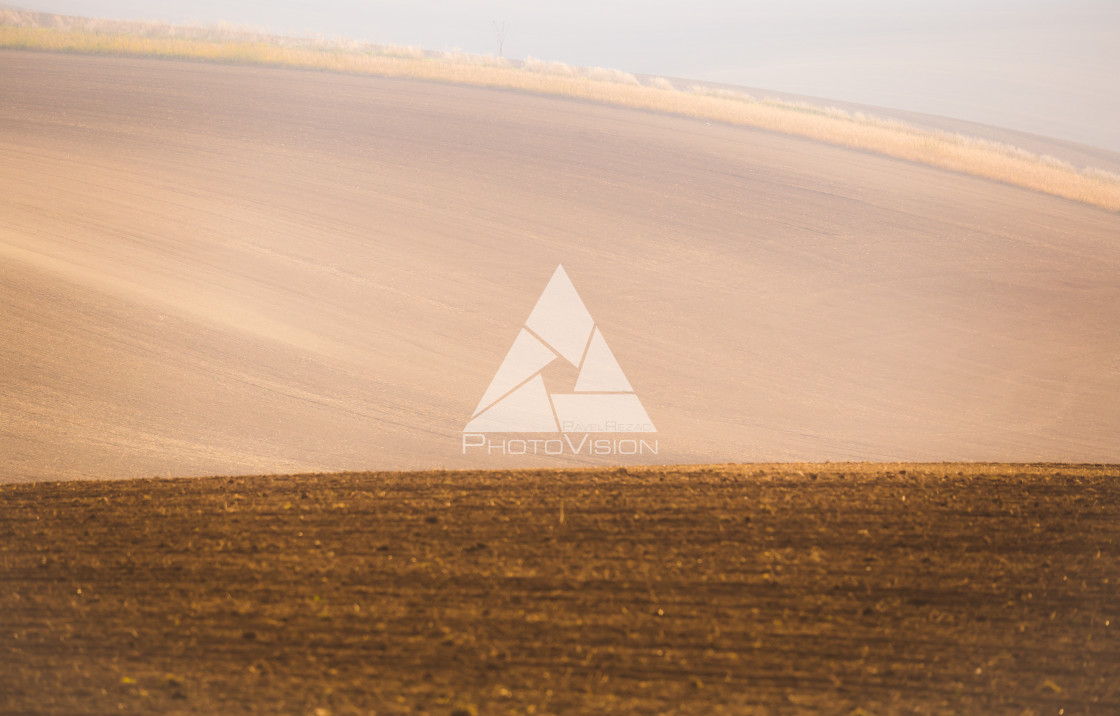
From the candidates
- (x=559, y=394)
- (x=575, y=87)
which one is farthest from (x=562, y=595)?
(x=575, y=87)

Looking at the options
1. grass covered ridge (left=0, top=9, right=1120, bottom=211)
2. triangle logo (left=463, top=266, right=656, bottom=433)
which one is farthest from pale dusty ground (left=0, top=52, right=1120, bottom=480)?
grass covered ridge (left=0, top=9, right=1120, bottom=211)

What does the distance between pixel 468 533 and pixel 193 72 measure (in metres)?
11.6

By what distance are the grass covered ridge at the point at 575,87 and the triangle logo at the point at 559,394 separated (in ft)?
24.8

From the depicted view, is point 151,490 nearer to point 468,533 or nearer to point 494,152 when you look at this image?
point 468,533

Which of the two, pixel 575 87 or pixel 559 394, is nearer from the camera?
pixel 559 394

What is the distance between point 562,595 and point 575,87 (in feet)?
44.8

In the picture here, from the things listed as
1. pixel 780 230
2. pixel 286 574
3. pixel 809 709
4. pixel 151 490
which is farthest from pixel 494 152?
pixel 809 709

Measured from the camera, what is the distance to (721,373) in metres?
8.13

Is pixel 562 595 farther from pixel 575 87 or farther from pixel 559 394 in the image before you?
pixel 575 87

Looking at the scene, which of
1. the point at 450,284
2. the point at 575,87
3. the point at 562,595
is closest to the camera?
the point at 562,595

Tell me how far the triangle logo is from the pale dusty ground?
0.66 feet

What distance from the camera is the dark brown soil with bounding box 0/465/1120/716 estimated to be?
287 cm

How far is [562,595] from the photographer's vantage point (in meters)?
3.34

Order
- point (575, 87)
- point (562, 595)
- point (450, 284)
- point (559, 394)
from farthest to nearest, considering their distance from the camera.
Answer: point (575, 87), point (450, 284), point (559, 394), point (562, 595)
